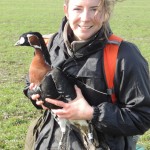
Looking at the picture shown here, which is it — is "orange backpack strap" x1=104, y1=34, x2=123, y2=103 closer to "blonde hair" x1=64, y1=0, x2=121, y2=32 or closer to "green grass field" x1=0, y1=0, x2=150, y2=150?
"blonde hair" x1=64, y1=0, x2=121, y2=32

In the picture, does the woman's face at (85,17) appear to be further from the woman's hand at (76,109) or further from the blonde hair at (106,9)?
the woman's hand at (76,109)

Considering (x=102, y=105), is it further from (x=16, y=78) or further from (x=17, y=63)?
(x=17, y=63)

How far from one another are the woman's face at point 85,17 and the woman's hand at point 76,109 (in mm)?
541

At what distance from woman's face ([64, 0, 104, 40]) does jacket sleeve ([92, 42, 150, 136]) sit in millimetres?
342

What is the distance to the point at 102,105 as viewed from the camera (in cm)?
342

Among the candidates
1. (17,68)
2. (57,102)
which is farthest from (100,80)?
(17,68)

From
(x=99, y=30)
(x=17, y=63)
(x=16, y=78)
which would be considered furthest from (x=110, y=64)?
(x=17, y=63)

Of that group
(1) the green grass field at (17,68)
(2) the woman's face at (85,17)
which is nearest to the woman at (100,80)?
(2) the woman's face at (85,17)

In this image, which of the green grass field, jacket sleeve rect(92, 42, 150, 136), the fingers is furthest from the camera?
the green grass field

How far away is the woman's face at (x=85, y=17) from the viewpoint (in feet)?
11.6

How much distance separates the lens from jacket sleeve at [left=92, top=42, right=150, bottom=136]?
3348mm

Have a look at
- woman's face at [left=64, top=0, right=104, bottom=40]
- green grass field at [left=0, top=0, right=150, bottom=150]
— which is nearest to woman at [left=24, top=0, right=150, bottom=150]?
woman's face at [left=64, top=0, right=104, bottom=40]

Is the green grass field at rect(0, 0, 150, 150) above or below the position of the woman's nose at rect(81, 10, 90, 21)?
below

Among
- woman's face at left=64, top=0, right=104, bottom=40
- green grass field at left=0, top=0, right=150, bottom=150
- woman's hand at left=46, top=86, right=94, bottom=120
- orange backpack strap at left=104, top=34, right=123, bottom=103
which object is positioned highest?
woman's face at left=64, top=0, right=104, bottom=40
